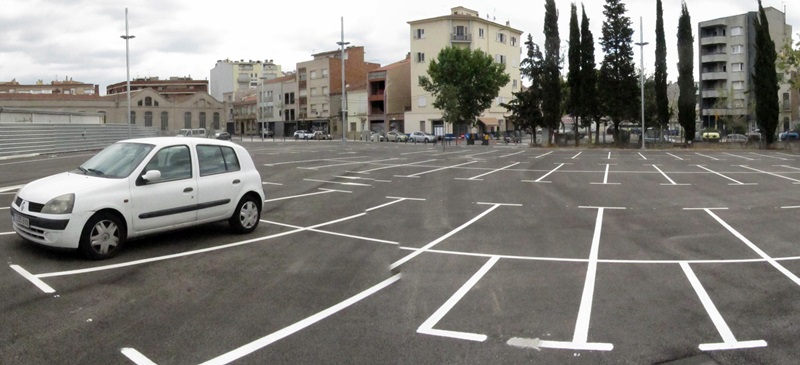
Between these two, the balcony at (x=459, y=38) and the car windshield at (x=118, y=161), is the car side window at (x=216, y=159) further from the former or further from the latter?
the balcony at (x=459, y=38)

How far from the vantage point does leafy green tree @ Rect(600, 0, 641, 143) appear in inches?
2173

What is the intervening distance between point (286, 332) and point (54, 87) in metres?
132

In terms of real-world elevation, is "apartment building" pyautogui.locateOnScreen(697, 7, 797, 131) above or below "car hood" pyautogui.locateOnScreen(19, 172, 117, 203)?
above

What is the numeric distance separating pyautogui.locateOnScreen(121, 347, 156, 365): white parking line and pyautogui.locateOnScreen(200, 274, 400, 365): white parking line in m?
0.43

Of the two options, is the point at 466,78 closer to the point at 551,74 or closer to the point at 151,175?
the point at 551,74

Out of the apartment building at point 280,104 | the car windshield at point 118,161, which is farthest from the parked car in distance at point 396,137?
the car windshield at point 118,161

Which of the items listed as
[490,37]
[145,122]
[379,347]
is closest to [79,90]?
[145,122]

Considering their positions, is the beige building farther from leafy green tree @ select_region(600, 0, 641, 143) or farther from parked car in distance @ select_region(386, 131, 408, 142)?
leafy green tree @ select_region(600, 0, 641, 143)

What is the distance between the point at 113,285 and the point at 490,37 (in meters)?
84.0

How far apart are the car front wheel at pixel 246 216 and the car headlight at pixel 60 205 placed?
102 inches

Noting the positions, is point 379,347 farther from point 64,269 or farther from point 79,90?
point 79,90

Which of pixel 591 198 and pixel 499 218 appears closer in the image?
pixel 499 218

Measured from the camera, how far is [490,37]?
87.2m

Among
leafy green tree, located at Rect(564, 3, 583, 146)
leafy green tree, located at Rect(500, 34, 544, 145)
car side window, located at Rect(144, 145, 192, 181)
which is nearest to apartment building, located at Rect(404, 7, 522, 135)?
leafy green tree, located at Rect(500, 34, 544, 145)
